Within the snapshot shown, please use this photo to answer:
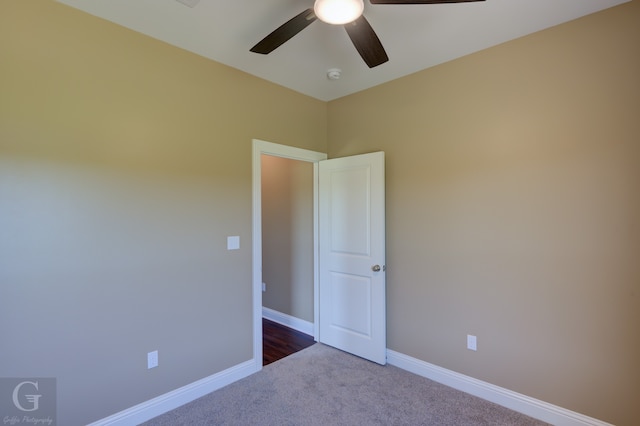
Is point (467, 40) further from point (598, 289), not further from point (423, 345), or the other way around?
point (423, 345)

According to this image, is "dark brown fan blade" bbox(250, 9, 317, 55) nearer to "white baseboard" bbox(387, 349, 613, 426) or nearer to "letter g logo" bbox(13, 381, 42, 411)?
"letter g logo" bbox(13, 381, 42, 411)

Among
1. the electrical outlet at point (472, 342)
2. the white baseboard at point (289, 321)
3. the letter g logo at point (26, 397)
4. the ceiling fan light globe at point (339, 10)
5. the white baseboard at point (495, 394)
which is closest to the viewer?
the ceiling fan light globe at point (339, 10)

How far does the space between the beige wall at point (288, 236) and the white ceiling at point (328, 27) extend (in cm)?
138

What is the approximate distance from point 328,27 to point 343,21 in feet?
1.90

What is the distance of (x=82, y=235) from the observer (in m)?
1.92

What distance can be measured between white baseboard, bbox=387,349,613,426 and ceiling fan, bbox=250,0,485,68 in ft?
8.24

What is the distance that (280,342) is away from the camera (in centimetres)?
345

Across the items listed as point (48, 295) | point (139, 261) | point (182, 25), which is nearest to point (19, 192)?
point (48, 295)

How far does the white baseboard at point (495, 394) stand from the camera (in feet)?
6.68

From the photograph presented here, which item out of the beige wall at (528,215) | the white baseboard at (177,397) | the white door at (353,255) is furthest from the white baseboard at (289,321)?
the beige wall at (528,215)

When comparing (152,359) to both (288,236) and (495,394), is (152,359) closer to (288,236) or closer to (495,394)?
(288,236)

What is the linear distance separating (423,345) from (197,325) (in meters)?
1.93
